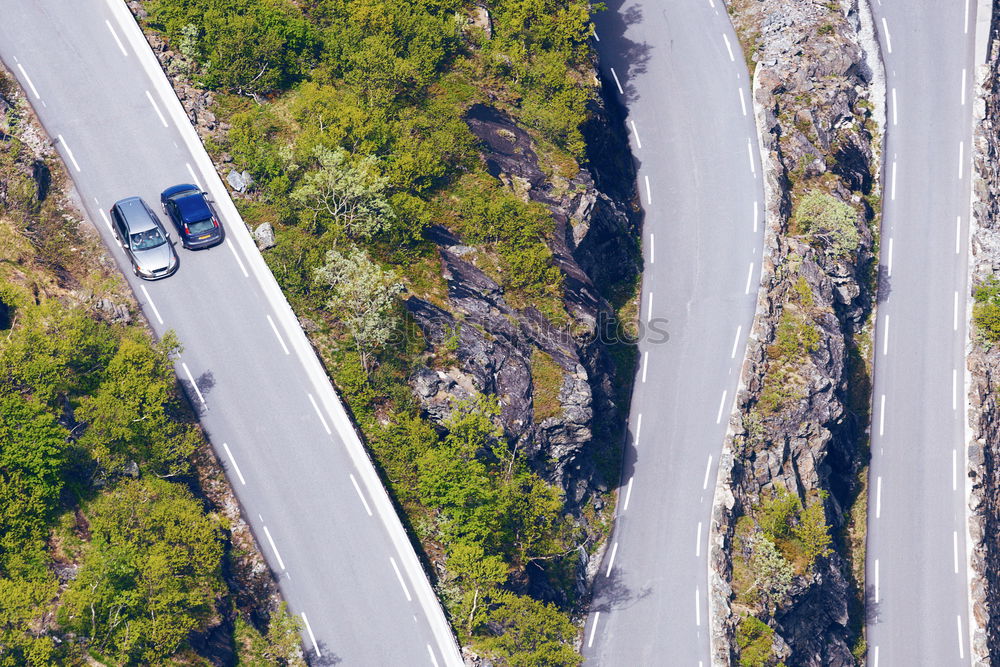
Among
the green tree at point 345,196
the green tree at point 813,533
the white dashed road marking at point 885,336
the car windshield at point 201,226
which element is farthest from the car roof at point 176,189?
the white dashed road marking at point 885,336

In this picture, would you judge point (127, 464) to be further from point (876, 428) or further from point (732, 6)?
point (732, 6)

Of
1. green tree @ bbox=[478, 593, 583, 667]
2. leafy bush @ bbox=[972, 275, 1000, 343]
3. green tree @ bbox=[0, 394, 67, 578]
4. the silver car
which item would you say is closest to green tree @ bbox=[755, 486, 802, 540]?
green tree @ bbox=[478, 593, 583, 667]

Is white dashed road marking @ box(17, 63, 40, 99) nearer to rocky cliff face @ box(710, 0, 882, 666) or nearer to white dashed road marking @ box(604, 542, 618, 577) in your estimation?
white dashed road marking @ box(604, 542, 618, 577)

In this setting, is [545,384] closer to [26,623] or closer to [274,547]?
[274,547]

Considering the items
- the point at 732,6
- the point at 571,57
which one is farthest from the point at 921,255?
the point at 571,57

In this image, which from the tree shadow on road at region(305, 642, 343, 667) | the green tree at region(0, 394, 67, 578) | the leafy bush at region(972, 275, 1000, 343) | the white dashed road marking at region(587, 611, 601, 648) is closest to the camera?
the green tree at region(0, 394, 67, 578)

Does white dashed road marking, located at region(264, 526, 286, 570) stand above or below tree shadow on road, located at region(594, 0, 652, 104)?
below
